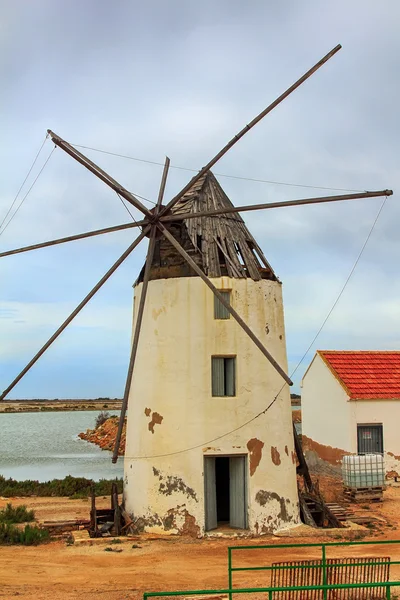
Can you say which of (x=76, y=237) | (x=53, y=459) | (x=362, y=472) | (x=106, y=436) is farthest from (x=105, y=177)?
(x=106, y=436)

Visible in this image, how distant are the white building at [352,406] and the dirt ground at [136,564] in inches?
258

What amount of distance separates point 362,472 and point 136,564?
28.8 ft

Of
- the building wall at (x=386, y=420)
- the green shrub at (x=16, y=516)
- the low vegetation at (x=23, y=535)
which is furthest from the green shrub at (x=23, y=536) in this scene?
the building wall at (x=386, y=420)

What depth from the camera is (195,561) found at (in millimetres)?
11555

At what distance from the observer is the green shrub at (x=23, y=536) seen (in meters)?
13.2

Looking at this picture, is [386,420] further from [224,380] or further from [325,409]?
[224,380]

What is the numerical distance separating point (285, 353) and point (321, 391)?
8.89m

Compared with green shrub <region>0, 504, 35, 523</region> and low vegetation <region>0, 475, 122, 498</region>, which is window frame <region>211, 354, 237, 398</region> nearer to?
green shrub <region>0, 504, 35, 523</region>

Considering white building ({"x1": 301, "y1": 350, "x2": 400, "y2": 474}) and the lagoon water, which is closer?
white building ({"x1": 301, "y1": 350, "x2": 400, "y2": 474})

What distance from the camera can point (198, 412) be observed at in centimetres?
1366

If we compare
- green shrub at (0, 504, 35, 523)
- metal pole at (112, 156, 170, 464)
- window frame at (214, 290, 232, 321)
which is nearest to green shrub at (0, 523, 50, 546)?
green shrub at (0, 504, 35, 523)

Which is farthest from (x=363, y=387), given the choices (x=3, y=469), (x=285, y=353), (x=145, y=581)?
(x=3, y=469)

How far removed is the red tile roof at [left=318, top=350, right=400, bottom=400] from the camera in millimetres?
21531

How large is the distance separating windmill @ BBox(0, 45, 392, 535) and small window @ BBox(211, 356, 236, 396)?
0.07ft
